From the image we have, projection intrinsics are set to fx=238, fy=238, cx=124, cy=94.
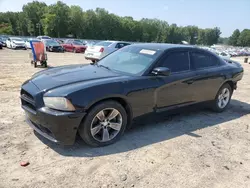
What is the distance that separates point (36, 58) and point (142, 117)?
902 centimetres

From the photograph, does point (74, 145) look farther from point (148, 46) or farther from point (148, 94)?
point (148, 46)

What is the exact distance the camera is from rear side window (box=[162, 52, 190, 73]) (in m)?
4.41

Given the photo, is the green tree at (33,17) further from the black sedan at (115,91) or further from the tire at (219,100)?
the black sedan at (115,91)

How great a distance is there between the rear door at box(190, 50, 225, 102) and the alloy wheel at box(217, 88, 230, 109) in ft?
1.02

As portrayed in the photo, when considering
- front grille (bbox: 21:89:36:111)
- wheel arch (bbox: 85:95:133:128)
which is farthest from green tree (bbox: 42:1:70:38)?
wheel arch (bbox: 85:95:133:128)

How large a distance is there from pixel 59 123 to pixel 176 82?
7.54 ft

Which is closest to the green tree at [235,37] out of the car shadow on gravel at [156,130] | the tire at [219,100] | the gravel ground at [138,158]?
the tire at [219,100]

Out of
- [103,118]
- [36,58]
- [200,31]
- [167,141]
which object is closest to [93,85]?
[103,118]

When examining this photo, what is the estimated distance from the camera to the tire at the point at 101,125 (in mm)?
3385

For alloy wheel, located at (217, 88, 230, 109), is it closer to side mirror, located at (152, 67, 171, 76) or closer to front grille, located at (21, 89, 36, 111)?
side mirror, located at (152, 67, 171, 76)

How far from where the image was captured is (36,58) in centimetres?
1152

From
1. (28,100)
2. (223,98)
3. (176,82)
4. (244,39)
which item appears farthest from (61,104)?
(244,39)

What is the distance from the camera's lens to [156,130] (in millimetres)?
4402

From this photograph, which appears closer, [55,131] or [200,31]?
[55,131]
